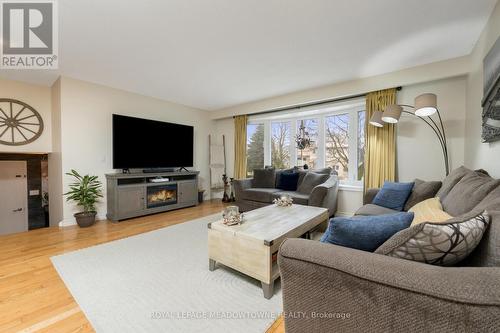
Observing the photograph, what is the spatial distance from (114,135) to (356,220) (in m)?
4.18

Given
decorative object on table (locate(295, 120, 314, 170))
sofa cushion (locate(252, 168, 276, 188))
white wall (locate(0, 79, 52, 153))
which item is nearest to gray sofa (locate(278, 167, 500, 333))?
sofa cushion (locate(252, 168, 276, 188))

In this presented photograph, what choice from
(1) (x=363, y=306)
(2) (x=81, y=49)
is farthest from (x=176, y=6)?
(1) (x=363, y=306)

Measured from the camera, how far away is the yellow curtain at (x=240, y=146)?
17.8 feet

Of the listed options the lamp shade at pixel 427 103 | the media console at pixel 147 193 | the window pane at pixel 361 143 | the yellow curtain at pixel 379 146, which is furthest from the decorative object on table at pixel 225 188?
the lamp shade at pixel 427 103

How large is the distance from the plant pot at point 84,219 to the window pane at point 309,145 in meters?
3.96

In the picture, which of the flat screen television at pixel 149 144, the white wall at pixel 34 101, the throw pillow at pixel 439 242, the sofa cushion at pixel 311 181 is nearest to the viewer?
the throw pillow at pixel 439 242

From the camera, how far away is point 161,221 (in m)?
3.80

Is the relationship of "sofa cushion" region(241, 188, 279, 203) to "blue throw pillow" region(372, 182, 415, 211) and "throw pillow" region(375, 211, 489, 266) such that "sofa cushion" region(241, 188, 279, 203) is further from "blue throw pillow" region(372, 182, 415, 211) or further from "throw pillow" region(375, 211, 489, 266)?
"throw pillow" region(375, 211, 489, 266)

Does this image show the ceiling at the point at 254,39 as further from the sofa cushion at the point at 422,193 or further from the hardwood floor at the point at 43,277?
the hardwood floor at the point at 43,277

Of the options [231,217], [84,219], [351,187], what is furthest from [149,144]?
[351,187]

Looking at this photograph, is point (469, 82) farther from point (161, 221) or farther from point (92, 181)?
point (92, 181)

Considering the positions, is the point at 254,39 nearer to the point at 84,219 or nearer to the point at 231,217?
the point at 231,217

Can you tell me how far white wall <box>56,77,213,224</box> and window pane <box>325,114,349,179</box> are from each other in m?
3.64

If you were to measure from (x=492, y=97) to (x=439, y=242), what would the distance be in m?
1.82
